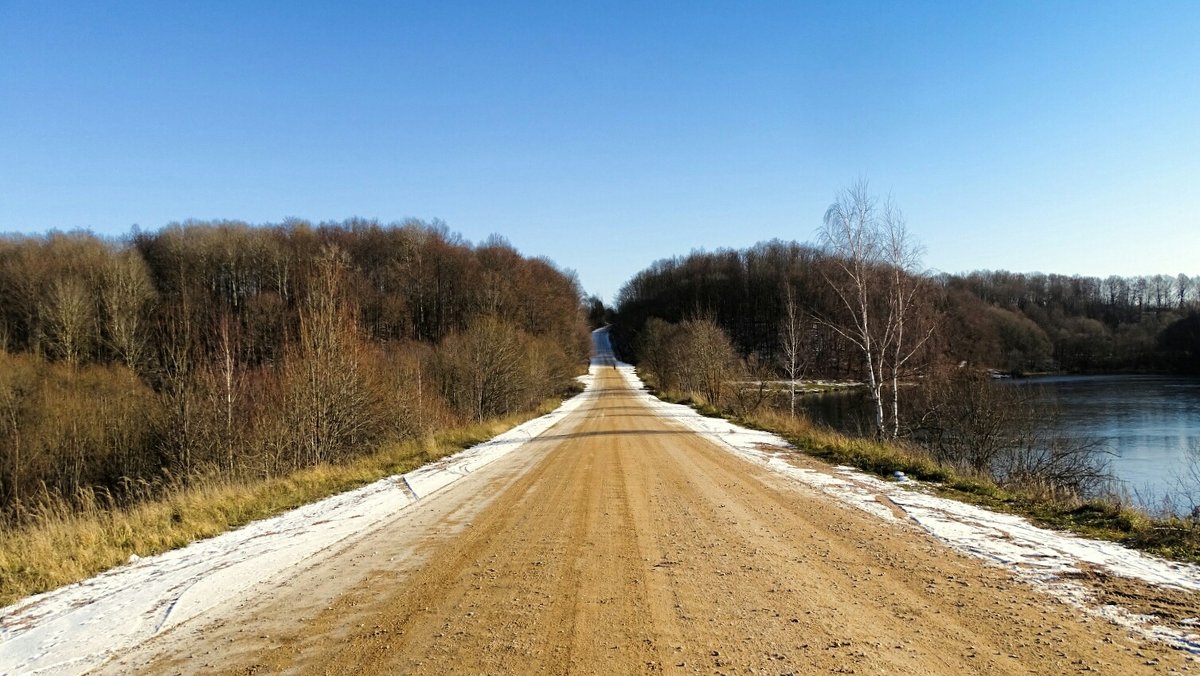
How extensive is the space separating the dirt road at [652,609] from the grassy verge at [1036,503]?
215 cm

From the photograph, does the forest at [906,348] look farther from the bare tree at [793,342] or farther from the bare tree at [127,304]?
the bare tree at [127,304]

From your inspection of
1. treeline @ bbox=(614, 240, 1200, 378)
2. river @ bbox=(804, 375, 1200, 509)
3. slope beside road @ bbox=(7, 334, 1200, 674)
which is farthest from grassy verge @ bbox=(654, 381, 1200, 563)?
treeline @ bbox=(614, 240, 1200, 378)

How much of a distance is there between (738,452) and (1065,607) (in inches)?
420

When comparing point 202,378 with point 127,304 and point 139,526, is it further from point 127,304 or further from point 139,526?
point 127,304

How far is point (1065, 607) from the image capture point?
4.45 metres

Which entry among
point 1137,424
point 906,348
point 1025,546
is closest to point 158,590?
point 1025,546

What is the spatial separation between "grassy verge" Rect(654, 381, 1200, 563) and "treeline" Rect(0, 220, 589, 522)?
43.9ft

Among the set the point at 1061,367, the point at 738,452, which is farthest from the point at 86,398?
the point at 1061,367

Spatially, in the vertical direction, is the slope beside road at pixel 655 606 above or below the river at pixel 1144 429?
above

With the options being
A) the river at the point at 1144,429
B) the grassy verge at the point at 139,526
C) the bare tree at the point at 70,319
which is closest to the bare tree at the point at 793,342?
the river at the point at 1144,429

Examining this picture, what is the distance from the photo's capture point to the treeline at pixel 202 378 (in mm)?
16344

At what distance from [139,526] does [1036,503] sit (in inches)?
485

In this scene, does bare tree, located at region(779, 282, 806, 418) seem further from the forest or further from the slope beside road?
the slope beside road

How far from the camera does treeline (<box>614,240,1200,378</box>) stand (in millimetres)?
40719
